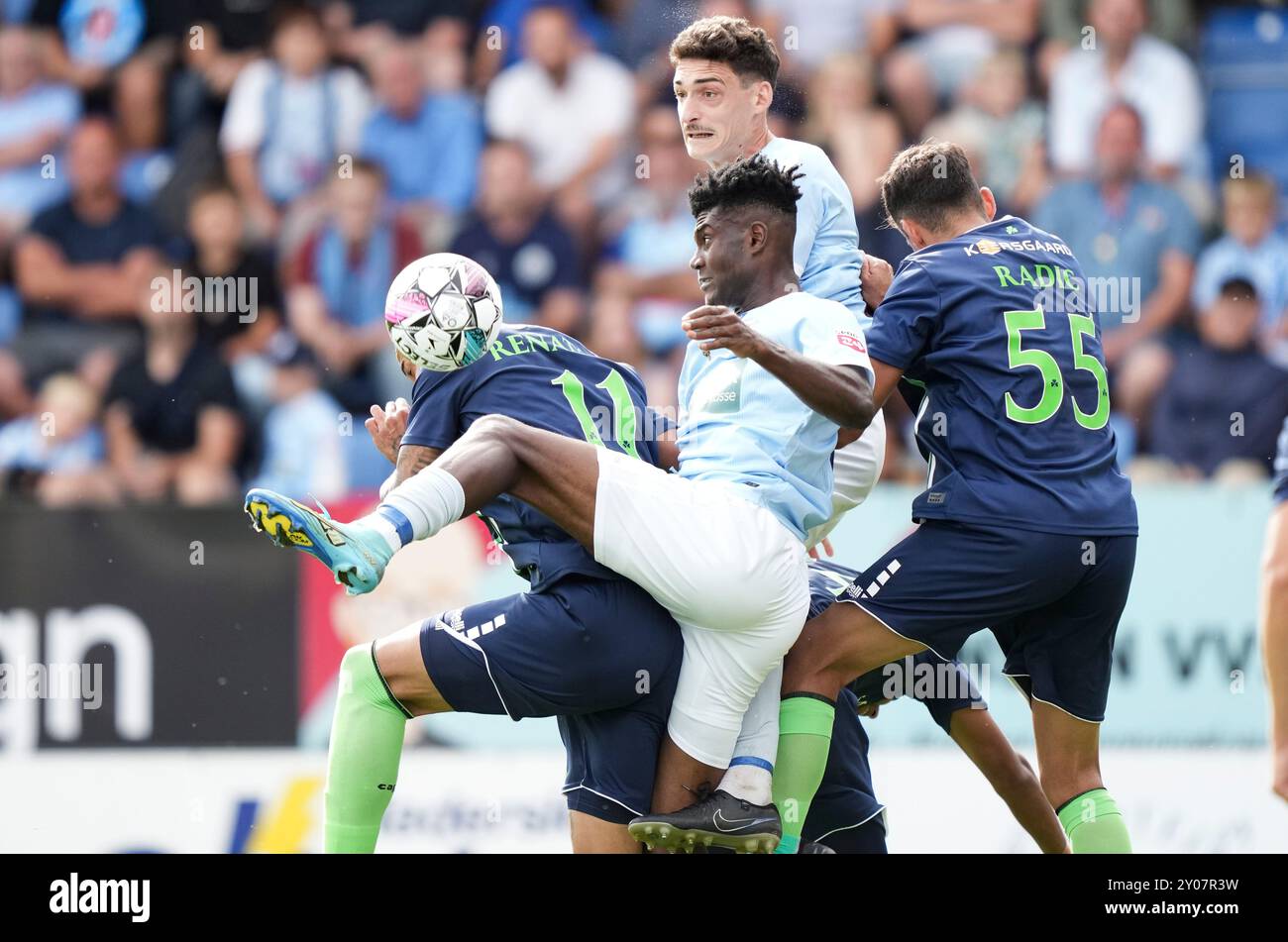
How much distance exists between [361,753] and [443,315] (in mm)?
1398

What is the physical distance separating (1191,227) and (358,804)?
23.8 feet

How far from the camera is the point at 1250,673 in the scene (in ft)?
29.8

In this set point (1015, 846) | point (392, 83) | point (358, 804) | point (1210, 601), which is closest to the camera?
point (358, 804)

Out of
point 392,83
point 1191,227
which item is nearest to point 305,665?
point 392,83

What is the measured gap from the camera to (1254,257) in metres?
10.9

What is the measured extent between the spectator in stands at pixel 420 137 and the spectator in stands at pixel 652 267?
1091 mm

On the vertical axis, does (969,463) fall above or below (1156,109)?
below

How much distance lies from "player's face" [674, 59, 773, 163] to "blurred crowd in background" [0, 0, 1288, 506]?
382 centimetres

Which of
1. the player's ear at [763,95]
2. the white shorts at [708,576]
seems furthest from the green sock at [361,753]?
the player's ear at [763,95]

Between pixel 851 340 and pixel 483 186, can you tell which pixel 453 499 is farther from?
pixel 483 186

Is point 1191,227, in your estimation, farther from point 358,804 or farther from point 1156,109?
point 358,804

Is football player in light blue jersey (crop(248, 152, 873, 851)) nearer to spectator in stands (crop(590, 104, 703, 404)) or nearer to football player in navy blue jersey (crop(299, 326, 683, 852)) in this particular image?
football player in navy blue jersey (crop(299, 326, 683, 852))

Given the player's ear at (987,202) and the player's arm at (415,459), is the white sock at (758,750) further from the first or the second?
the player's ear at (987,202)

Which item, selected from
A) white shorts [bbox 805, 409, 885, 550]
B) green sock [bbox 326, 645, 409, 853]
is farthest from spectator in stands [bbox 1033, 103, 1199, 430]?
green sock [bbox 326, 645, 409, 853]
